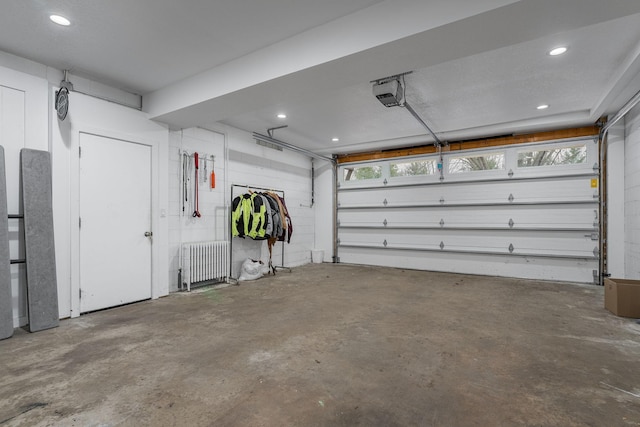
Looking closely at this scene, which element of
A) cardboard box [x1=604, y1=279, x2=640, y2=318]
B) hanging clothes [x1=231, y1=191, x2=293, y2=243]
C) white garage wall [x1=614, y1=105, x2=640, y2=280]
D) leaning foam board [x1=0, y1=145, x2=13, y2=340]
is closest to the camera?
leaning foam board [x1=0, y1=145, x2=13, y2=340]

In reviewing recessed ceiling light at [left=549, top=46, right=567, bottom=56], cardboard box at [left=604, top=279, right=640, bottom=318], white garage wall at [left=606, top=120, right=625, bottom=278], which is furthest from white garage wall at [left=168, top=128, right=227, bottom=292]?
white garage wall at [left=606, top=120, right=625, bottom=278]

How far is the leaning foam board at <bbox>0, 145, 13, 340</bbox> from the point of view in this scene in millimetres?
2760

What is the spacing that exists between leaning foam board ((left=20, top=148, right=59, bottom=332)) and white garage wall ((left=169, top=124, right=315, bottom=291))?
150 centimetres

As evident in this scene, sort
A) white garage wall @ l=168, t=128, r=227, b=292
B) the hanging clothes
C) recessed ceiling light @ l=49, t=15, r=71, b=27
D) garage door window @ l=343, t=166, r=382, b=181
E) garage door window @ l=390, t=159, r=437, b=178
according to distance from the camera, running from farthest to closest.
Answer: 1. garage door window @ l=343, t=166, r=382, b=181
2. garage door window @ l=390, t=159, r=437, b=178
3. the hanging clothes
4. white garage wall @ l=168, t=128, r=227, b=292
5. recessed ceiling light @ l=49, t=15, r=71, b=27

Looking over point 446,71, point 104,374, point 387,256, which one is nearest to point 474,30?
point 446,71

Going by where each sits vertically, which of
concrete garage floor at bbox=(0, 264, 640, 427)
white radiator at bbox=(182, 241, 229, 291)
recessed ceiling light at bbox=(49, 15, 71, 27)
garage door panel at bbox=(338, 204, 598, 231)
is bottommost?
concrete garage floor at bbox=(0, 264, 640, 427)

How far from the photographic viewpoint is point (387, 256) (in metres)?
7.12

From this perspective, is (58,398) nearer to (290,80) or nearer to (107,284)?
(107,284)

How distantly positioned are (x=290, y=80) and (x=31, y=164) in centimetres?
277

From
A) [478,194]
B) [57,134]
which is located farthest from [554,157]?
[57,134]

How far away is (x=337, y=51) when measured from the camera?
2.58 metres

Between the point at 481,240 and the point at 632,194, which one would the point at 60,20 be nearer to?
the point at 481,240

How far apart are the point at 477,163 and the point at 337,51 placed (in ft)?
15.8

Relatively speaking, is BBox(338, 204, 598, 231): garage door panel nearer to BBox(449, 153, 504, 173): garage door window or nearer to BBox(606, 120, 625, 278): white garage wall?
BBox(606, 120, 625, 278): white garage wall
